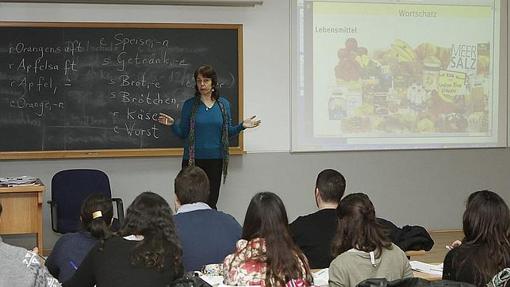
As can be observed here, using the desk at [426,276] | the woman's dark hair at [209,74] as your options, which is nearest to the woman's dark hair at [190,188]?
the desk at [426,276]

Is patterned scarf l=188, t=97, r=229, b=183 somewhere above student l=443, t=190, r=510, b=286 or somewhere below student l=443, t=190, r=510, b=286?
above

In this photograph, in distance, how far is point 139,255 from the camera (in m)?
2.78

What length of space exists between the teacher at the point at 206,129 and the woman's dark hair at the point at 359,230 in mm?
2818

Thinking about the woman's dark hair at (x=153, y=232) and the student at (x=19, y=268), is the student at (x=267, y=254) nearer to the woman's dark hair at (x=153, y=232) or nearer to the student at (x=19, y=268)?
the woman's dark hair at (x=153, y=232)

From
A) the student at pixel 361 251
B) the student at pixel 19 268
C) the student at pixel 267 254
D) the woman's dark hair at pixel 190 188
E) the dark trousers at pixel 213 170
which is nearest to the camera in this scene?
the student at pixel 19 268

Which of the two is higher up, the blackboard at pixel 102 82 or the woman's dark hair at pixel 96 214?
the blackboard at pixel 102 82

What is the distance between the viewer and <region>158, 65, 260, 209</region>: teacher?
5996mm

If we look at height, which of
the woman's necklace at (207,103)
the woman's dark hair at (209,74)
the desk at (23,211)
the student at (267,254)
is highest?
the woman's dark hair at (209,74)

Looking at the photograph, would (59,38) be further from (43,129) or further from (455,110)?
(455,110)

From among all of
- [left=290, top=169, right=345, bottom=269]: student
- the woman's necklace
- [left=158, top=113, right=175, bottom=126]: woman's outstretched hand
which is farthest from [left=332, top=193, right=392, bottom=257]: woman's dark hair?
[left=158, top=113, right=175, bottom=126]: woman's outstretched hand

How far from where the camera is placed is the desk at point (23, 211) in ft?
19.1

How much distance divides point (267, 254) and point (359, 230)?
46cm

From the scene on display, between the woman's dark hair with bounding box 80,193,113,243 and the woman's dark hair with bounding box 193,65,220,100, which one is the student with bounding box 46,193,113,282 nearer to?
the woman's dark hair with bounding box 80,193,113,243

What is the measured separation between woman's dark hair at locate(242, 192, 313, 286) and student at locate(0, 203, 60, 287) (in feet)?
2.83
